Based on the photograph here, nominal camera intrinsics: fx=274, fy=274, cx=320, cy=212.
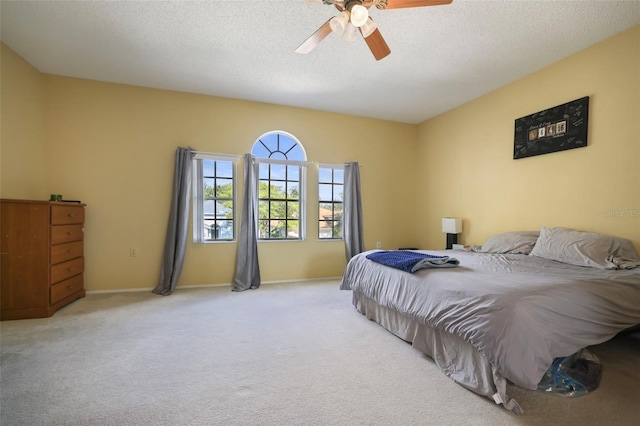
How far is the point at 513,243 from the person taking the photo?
123 inches

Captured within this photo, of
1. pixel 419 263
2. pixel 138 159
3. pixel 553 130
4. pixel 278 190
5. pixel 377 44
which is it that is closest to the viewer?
pixel 377 44

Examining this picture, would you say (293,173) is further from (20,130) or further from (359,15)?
(20,130)

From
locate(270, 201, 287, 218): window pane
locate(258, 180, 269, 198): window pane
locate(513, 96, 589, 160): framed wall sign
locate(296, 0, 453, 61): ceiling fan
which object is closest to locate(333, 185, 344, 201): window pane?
locate(270, 201, 287, 218): window pane

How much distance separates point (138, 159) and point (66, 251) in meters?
1.40

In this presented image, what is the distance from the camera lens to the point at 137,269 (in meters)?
3.76

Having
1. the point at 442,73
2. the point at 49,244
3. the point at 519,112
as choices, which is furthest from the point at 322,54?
the point at 49,244

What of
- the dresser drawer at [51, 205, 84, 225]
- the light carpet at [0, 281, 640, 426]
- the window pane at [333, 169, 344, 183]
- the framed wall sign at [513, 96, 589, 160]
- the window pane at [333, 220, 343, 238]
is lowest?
the light carpet at [0, 281, 640, 426]

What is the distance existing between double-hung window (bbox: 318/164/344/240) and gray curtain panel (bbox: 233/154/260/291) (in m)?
1.13

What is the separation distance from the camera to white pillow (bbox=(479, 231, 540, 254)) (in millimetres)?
3041

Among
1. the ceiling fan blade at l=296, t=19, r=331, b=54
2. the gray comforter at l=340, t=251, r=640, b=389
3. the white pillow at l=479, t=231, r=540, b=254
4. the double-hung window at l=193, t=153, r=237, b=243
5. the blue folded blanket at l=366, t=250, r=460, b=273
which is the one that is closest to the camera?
the gray comforter at l=340, t=251, r=640, b=389

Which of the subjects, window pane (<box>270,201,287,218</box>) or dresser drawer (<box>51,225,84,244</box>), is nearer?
dresser drawer (<box>51,225,84,244</box>)

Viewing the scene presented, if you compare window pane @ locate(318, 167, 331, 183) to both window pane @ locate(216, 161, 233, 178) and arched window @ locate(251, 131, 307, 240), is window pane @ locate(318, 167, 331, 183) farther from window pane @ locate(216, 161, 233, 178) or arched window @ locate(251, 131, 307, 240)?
window pane @ locate(216, 161, 233, 178)

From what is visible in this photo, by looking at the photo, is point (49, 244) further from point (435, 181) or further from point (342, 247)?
point (435, 181)

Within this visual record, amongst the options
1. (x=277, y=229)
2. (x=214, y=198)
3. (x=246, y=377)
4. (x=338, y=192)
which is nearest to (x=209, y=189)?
(x=214, y=198)
